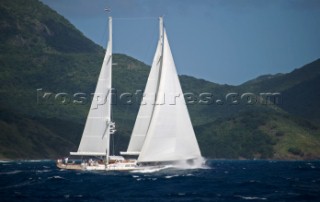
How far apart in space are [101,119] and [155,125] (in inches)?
398

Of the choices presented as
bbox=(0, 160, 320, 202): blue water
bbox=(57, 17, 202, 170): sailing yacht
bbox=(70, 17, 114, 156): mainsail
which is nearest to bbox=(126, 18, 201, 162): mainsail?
bbox=(57, 17, 202, 170): sailing yacht

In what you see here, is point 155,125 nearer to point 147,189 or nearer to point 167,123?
point 167,123

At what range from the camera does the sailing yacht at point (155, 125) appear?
9056cm

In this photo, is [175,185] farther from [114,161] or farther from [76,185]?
[114,161]

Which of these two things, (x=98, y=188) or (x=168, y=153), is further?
(x=168, y=153)

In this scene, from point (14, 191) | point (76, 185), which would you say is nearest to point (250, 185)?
point (76, 185)

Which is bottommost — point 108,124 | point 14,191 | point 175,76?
point 14,191

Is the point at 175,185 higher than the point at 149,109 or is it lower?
lower

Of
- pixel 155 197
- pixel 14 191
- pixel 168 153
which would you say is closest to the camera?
pixel 155 197

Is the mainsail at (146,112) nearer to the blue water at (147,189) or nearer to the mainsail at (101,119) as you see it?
the mainsail at (101,119)

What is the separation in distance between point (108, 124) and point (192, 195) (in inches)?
1245

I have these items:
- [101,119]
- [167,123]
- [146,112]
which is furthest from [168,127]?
[101,119]

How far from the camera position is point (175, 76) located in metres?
92.4

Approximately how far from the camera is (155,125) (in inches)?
3558
